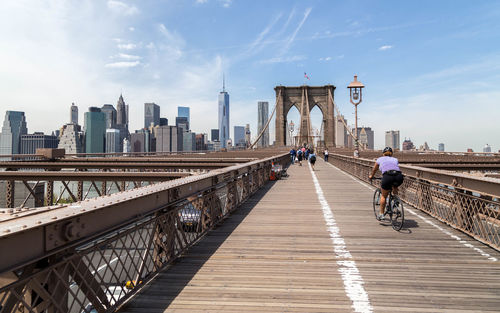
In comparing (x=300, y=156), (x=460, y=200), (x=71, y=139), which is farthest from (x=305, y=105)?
(x=71, y=139)

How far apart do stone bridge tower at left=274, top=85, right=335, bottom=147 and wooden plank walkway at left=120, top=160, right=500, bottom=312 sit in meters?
86.3

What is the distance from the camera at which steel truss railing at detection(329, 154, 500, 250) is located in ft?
18.1

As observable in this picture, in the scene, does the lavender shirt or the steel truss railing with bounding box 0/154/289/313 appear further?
the lavender shirt

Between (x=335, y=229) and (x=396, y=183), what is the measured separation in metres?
1.67

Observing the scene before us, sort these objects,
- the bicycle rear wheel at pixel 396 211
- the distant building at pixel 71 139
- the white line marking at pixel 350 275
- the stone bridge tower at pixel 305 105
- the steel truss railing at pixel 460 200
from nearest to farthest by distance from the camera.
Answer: the white line marking at pixel 350 275
the steel truss railing at pixel 460 200
the bicycle rear wheel at pixel 396 211
the stone bridge tower at pixel 305 105
the distant building at pixel 71 139

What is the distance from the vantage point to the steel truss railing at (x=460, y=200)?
18.1ft

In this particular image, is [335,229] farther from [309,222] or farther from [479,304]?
[479,304]

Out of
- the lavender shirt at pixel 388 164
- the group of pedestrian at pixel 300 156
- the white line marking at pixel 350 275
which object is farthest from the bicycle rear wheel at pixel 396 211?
the group of pedestrian at pixel 300 156

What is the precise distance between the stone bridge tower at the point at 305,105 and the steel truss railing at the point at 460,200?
83.2m

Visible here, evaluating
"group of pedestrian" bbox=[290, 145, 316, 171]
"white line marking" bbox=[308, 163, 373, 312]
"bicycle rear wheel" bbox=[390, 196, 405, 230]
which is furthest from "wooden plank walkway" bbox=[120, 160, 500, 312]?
"group of pedestrian" bbox=[290, 145, 316, 171]

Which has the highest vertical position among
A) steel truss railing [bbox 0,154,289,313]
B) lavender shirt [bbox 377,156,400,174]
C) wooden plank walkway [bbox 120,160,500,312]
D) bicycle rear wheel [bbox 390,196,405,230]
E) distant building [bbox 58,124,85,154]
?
distant building [bbox 58,124,85,154]

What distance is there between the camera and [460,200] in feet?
21.5

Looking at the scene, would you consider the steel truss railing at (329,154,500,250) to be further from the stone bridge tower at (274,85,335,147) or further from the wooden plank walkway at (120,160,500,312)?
the stone bridge tower at (274,85,335,147)

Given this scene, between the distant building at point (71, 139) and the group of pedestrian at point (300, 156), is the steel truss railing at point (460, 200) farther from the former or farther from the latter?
the distant building at point (71, 139)
